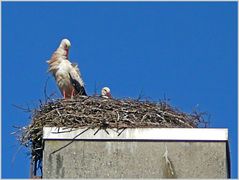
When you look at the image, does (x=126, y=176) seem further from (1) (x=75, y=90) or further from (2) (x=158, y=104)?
(1) (x=75, y=90)

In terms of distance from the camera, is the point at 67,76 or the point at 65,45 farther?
the point at 65,45

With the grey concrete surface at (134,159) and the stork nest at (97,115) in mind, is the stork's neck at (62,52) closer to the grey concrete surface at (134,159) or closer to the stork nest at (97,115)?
the stork nest at (97,115)

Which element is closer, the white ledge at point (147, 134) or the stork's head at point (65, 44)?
the white ledge at point (147, 134)

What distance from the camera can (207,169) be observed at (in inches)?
418

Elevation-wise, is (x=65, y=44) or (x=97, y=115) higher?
(x=65, y=44)

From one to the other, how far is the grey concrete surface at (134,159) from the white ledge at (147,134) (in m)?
0.06

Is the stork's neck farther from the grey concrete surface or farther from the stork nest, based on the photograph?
the grey concrete surface

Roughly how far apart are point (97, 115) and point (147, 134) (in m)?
0.90

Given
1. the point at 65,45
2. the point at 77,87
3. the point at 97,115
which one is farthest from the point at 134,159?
the point at 65,45

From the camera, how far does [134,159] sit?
10.7 m

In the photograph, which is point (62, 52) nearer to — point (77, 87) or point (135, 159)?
point (77, 87)

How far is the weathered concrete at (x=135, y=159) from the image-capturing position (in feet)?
34.6

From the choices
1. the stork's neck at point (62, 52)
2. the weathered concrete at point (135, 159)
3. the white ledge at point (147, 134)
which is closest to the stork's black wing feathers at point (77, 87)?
the stork's neck at point (62, 52)

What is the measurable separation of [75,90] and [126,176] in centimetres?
461
